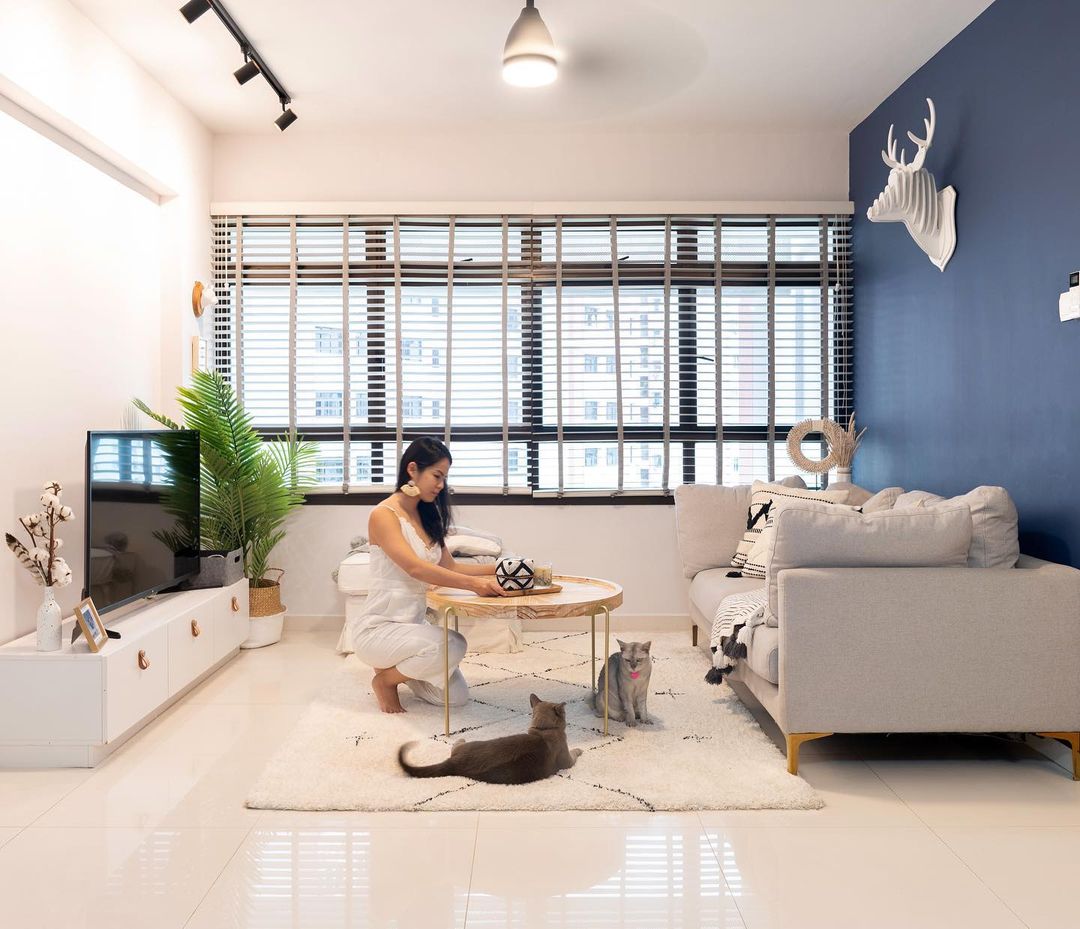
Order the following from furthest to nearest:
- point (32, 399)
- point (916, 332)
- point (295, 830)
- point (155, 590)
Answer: point (916, 332) → point (155, 590) → point (32, 399) → point (295, 830)

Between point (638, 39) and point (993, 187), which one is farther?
point (638, 39)

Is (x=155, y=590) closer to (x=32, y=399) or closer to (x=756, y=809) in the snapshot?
(x=32, y=399)

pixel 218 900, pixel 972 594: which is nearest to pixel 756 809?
pixel 972 594

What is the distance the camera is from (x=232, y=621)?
4695 mm

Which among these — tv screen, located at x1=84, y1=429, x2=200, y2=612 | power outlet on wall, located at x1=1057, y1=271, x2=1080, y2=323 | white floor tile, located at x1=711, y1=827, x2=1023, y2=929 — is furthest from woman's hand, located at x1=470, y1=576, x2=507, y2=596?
power outlet on wall, located at x1=1057, y1=271, x2=1080, y2=323

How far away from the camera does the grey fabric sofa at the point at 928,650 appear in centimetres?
312

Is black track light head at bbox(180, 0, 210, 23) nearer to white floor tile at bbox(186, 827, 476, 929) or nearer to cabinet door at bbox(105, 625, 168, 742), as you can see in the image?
cabinet door at bbox(105, 625, 168, 742)

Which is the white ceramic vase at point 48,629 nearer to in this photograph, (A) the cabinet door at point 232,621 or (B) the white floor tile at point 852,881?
(A) the cabinet door at point 232,621

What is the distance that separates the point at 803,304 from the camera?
564cm

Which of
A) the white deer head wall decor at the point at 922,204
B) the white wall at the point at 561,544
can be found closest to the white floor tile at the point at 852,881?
the white deer head wall decor at the point at 922,204

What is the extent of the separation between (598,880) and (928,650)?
54.9 inches

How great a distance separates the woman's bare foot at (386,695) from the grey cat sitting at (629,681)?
33.6 inches

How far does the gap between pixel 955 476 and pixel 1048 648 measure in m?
1.27

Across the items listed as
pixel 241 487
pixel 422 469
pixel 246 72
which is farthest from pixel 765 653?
pixel 246 72
